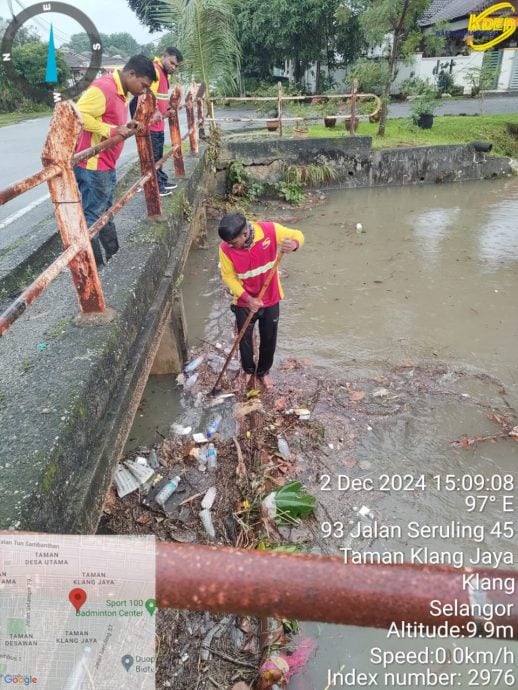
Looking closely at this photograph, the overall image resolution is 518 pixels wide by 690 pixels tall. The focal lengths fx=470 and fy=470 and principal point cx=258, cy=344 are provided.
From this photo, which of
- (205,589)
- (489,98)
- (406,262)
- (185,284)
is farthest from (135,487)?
(489,98)

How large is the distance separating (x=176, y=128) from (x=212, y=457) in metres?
3.46

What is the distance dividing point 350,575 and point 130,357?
81.2 inches

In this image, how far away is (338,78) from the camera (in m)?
22.5

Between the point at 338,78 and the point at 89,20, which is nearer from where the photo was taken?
the point at 89,20

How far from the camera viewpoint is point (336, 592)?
0.58 m

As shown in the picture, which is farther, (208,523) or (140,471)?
(140,471)

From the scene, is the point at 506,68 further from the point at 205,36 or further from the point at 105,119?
the point at 105,119

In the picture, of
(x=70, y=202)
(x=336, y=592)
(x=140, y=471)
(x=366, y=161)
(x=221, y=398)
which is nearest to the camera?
(x=336, y=592)

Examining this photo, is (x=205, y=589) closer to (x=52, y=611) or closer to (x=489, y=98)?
(x=52, y=611)

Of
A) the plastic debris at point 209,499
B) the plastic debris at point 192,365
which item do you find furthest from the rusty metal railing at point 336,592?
the plastic debris at point 192,365

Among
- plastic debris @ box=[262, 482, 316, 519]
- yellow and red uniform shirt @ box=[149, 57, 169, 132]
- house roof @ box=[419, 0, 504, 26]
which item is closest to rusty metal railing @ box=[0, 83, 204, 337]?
plastic debris @ box=[262, 482, 316, 519]

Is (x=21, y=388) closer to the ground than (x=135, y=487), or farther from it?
farther from it

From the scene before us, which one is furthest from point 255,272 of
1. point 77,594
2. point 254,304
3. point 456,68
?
point 456,68
